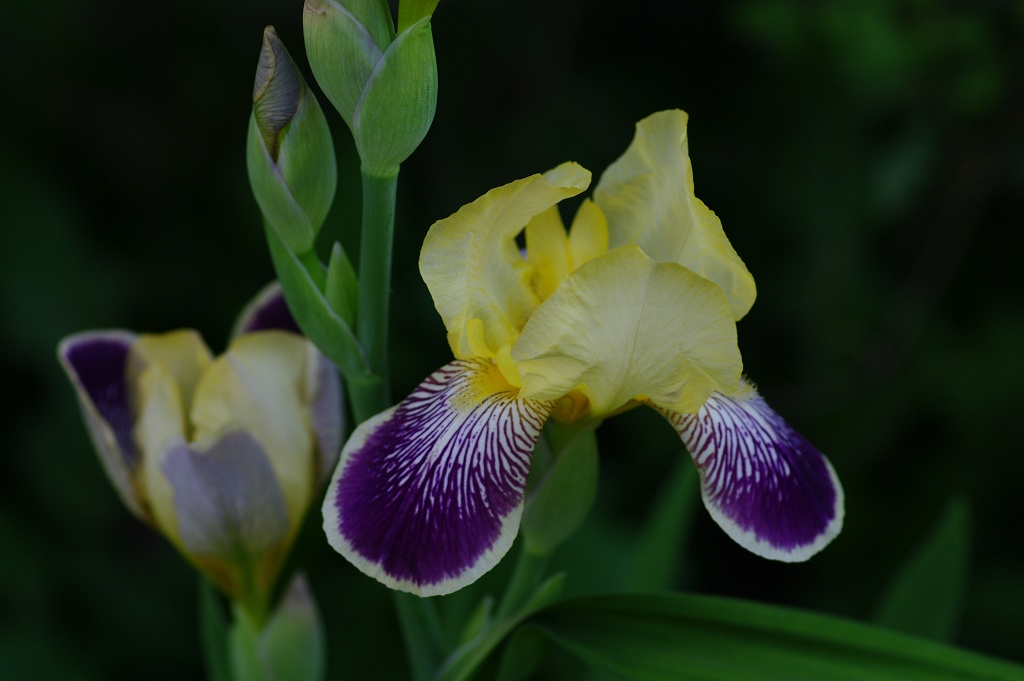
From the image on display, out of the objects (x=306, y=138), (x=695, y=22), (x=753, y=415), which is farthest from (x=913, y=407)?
(x=306, y=138)

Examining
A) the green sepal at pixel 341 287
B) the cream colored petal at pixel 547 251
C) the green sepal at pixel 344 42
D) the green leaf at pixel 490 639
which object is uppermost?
the green sepal at pixel 344 42

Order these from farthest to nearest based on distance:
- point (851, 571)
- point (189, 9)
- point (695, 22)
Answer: point (695, 22) < point (189, 9) < point (851, 571)

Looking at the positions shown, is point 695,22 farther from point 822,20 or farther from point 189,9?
point 189,9

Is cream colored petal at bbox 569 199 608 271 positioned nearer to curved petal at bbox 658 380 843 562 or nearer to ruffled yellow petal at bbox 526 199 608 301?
ruffled yellow petal at bbox 526 199 608 301

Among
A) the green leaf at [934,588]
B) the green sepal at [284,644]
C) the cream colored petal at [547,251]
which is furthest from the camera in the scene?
the green leaf at [934,588]

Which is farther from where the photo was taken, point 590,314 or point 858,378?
point 858,378

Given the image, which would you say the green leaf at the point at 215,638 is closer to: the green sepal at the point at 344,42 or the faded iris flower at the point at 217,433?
the faded iris flower at the point at 217,433

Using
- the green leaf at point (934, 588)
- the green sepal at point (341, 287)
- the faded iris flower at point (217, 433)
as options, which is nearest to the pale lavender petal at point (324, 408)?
the faded iris flower at point (217, 433)
